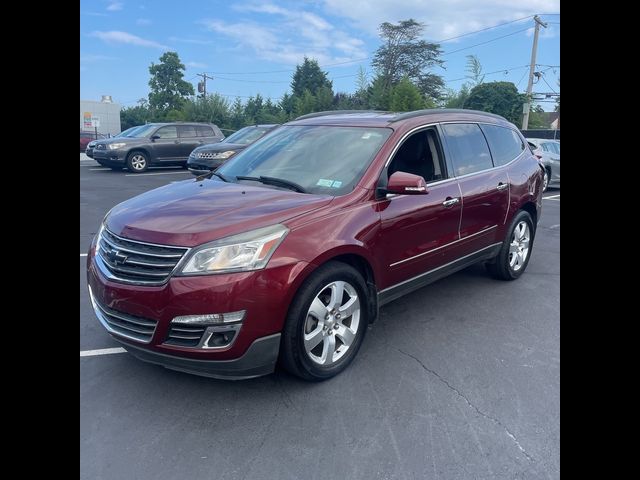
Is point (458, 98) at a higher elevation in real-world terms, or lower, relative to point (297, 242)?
higher

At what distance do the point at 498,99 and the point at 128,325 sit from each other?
92.7ft

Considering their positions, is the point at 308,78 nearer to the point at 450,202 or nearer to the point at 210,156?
the point at 210,156

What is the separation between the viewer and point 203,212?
10.3 ft

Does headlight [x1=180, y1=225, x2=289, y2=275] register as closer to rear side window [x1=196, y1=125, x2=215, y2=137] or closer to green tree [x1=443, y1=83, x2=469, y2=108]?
rear side window [x1=196, y1=125, x2=215, y2=137]

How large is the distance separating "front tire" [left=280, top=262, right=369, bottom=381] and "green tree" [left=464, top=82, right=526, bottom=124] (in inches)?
1042

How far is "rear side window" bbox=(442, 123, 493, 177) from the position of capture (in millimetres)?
4457

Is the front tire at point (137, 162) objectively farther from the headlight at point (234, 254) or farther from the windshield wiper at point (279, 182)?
the headlight at point (234, 254)

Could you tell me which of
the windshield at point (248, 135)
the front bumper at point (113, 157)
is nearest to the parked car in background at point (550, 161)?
the windshield at point (248, 135)

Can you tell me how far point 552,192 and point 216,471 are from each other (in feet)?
46.7

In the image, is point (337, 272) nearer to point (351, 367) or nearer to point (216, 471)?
point (351, 367)

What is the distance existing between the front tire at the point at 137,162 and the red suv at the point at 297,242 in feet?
44.4

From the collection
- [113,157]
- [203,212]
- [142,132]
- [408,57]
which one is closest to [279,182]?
[203,212]

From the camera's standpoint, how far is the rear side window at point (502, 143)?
201 inches
